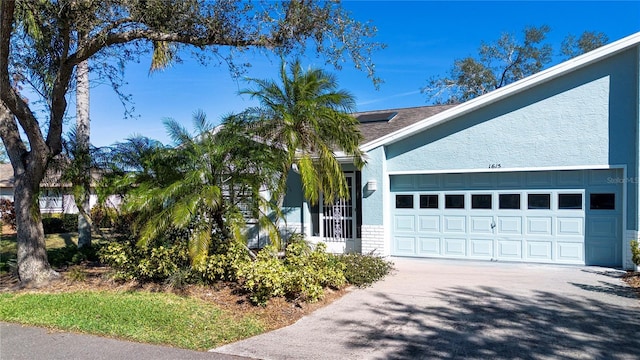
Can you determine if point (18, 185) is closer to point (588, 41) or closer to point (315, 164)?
point (315, 164)

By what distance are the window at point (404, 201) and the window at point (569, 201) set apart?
3637 mm

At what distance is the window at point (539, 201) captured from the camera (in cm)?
1120

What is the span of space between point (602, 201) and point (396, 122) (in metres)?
6.34

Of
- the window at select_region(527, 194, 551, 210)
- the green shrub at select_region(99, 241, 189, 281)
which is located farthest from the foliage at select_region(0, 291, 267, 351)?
the window at select_region(527, 194, 551, 210)

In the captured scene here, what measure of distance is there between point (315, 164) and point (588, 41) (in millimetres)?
30201

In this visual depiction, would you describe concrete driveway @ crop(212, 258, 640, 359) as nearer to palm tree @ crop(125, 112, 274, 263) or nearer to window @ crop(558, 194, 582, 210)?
window @ crop(558, 194, 582, 210)

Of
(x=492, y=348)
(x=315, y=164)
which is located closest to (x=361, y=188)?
(x=315, y=164)

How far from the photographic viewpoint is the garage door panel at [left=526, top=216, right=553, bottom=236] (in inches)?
439

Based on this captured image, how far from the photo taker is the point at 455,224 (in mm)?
12156

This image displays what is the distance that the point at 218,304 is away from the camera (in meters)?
7.94

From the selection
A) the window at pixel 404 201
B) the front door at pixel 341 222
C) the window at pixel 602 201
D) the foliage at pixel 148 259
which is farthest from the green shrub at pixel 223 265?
the window at pixel 602 201

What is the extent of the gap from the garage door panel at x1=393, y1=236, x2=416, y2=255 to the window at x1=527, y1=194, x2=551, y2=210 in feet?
10.0

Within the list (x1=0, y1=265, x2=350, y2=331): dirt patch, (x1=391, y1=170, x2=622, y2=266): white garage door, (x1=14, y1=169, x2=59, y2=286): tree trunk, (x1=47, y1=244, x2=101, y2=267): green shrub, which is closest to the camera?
(x1=0, y1=265, x2=350, y2=331): dirt patch

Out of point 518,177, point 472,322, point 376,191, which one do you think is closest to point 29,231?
point 376,191
